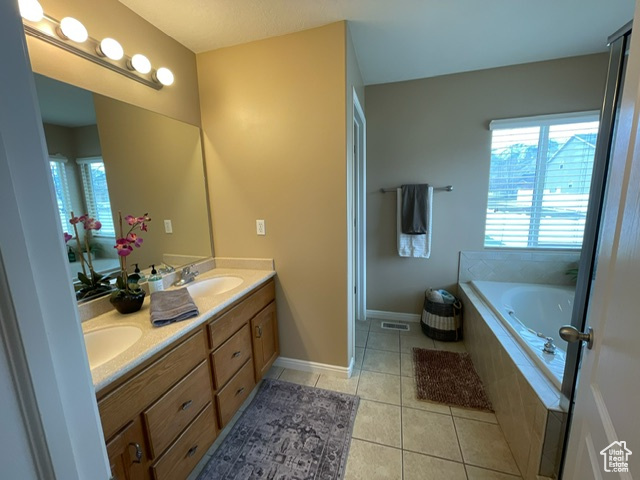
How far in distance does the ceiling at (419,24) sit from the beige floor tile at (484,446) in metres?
2.51

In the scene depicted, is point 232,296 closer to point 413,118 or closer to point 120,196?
point 120,196

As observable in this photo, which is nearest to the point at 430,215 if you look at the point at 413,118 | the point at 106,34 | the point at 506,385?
the point at 413,118

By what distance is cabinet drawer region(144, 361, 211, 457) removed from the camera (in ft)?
3.47

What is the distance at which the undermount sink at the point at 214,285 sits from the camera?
1802mm

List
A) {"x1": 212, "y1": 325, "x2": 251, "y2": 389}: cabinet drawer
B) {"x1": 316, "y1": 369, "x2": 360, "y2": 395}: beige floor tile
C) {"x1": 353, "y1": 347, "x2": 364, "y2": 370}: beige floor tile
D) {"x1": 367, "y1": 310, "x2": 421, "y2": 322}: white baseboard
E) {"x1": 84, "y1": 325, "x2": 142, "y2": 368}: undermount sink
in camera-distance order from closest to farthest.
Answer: {"x1": 84, "y1": 325, "x2": 142, "y2": 368}: undermount sink → {"x1": 212, "y1": 325, "x2": 251, "y2": 389}: cabinet drawer → {"x1": 316, "y1": 369, "x2": 360, "y2": 395}: beige floor tile → {"x1": 353, "y1": 347, "x2": 364, "y2": 370}: beige floor tile → {"x1": 367, "y1": 310, "x2": 421, "y2": 322}: white baseboard

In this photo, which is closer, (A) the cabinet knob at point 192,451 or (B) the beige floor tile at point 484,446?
(A) the cabinet knob at point 192,451

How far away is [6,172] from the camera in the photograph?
315mm

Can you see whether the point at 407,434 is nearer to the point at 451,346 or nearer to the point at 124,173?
the point at 451,346

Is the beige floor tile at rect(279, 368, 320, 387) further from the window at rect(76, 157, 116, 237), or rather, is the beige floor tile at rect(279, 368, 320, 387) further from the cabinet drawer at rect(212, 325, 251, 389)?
the window at rect(76, 157, 116, 237)

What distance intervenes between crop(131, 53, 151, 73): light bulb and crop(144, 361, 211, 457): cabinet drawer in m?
1.65

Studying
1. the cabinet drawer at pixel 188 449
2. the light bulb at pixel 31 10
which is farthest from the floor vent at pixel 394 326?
the light bulb at pixel 31 10

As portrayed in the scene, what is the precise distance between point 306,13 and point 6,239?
6.02ft

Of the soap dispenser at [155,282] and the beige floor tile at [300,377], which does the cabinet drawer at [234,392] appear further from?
the soap dispenser at [155,282]

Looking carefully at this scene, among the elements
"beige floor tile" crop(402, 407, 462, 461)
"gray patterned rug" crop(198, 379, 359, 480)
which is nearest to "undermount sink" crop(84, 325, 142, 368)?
"gray patterned rug" crop(198, 379, 359, 480)
